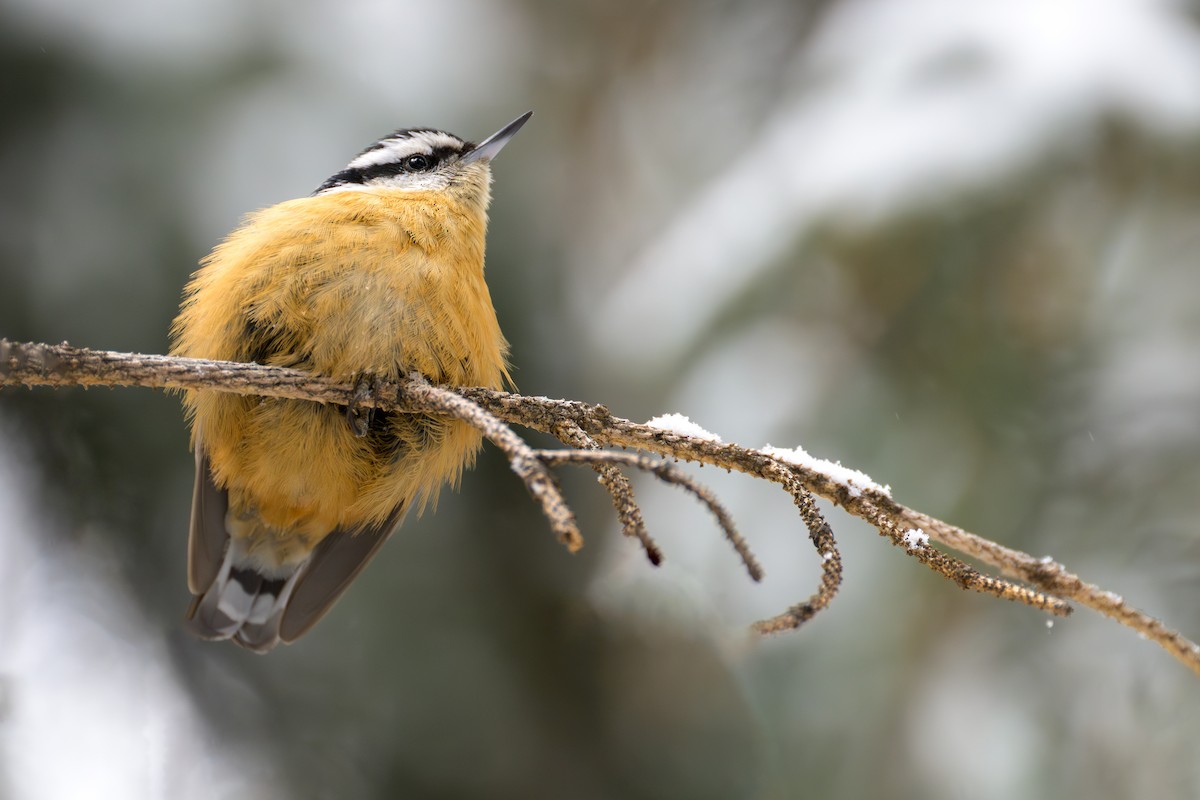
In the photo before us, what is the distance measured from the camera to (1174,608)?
2912 mm

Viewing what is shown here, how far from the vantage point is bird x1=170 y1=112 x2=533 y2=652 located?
8.36 feet

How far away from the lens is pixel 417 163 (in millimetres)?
3326

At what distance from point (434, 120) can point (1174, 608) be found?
9.97ft

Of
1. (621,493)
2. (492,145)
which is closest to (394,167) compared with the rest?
(492,145)

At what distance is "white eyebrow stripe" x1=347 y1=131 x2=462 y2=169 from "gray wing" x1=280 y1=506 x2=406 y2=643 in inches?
44.7

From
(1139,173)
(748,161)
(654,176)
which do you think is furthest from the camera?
(654,176)

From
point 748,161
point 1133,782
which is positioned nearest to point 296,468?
point 748,161

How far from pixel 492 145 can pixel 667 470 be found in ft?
7.76

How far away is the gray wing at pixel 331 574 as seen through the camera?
310 cm

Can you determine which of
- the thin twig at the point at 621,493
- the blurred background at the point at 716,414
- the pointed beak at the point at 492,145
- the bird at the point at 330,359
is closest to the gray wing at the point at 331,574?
the bird at the point at 330,359

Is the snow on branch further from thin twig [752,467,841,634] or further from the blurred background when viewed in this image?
the blurred background

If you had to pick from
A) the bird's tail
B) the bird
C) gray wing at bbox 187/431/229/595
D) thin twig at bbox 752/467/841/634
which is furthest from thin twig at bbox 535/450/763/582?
the bird's tail

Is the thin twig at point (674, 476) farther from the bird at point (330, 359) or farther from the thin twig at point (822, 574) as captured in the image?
the bird at point (330, 359)

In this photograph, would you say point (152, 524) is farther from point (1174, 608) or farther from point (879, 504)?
point (1174, 608)
